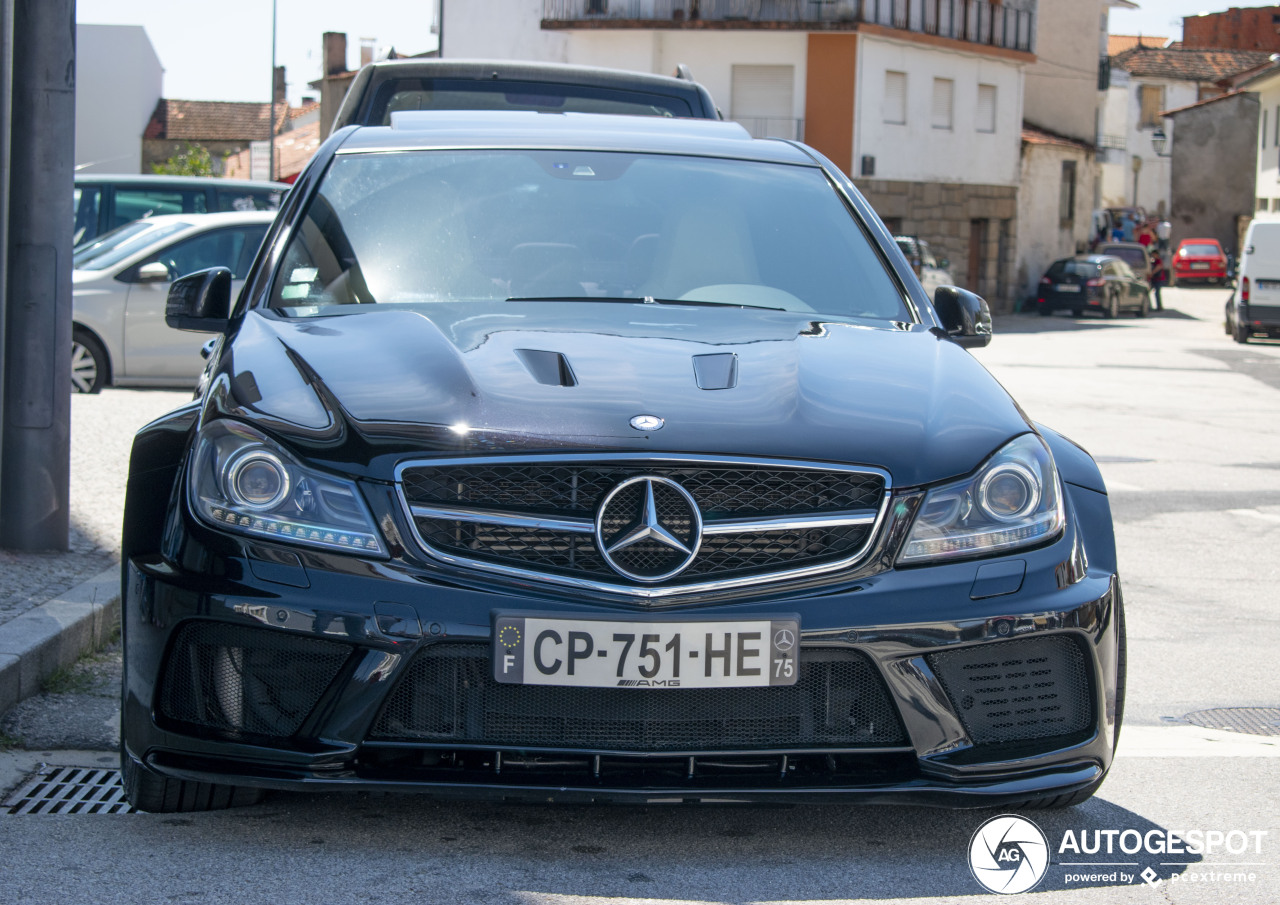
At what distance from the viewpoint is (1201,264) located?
5881cm

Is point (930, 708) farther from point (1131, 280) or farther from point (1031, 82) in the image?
point (1031, 82)

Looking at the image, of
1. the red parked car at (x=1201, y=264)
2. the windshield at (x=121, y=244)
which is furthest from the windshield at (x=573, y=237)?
the red parked car at (x=1201, y=264)

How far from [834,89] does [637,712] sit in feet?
130

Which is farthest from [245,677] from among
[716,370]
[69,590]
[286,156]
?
[286,156]

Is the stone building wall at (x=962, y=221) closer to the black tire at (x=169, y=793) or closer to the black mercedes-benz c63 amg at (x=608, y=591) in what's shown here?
the black mercedes-benz c63 amg at (x=608, y=591)

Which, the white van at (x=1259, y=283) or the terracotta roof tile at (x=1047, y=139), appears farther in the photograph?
the terracotta roof tile at (x=1047, y=139)

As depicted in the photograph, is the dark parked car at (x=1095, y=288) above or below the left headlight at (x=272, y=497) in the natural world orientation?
above

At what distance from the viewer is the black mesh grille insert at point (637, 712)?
2971 millimetres

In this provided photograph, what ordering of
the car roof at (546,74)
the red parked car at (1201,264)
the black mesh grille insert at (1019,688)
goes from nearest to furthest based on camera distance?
the black mesh grille insert at (1019,688), the car roof at (546,74), the red parked car at (1201,264)

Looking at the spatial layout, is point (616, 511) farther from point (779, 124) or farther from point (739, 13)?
point (739, 13)

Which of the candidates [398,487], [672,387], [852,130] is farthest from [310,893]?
[852,130]

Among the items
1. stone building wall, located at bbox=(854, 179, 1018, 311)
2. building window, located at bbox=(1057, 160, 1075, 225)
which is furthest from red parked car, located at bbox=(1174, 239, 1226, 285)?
stone building wall, located at bbox=(854, 179, 1018, 311)

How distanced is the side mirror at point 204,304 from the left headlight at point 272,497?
1.16 metres

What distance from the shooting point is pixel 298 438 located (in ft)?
10.2
